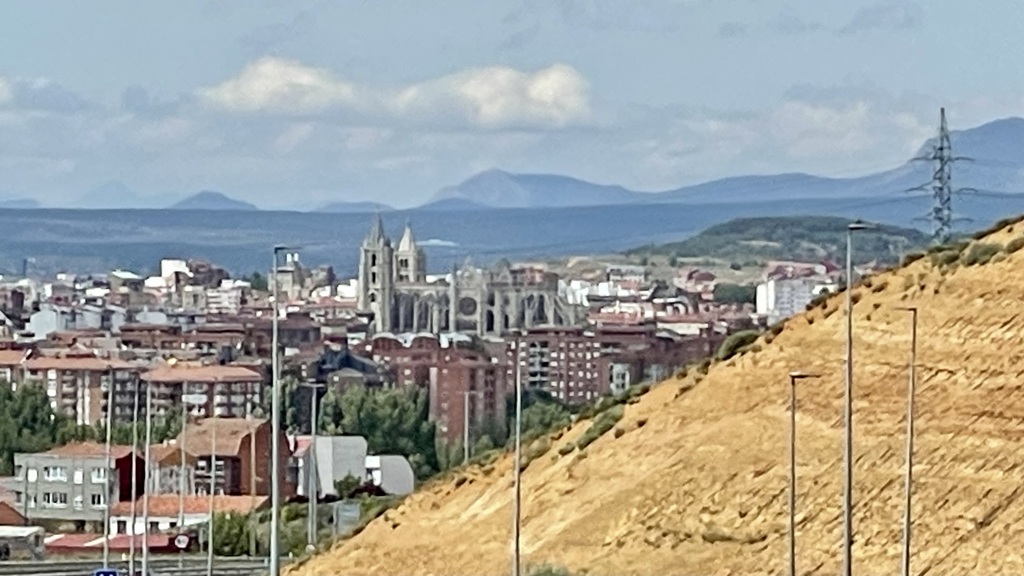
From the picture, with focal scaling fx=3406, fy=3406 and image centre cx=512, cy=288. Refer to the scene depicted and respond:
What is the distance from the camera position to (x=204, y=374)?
6535 inches

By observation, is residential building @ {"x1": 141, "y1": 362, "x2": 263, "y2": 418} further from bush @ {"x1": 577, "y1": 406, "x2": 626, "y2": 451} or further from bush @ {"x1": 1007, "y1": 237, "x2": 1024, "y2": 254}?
bush @ {"x1": 1007, "y1": 237, "x2": 1024, "y2": 254}

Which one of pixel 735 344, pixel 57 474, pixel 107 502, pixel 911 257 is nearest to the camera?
pixel 735 344

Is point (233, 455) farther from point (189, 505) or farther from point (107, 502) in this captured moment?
point (107, 502)

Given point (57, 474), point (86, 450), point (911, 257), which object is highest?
point (911, 257)

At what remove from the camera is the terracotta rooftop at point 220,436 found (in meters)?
112

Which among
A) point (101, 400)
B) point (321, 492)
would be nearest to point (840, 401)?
point (321, 492)

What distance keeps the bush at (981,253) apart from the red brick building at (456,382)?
3301 inches

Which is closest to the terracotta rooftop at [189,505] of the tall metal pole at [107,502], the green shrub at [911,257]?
the tall metal pole at [107,502]

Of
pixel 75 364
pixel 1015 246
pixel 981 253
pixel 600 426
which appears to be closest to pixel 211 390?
pixel 75 364

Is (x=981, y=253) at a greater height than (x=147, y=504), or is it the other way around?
(x=981, y=253)

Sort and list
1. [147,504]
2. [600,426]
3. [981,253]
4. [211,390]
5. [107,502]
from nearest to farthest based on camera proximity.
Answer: [981,253] < [600,426] < [107,502] < [147,504] < [211,390]

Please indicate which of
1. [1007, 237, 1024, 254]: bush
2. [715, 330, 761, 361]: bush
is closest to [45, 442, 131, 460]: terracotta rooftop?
[715, 330, 761, 361]: bush

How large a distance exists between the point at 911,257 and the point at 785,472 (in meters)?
9.03

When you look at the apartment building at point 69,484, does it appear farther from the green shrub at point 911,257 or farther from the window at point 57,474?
the green shrub at point 911,257
